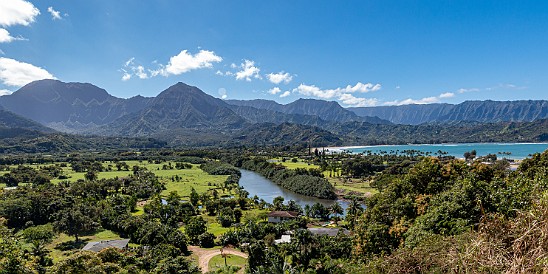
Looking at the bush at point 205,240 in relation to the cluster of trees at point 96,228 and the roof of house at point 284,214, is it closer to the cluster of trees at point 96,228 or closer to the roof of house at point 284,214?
the cluster of trees at point 96,228

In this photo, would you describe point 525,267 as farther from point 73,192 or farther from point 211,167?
point 211,167

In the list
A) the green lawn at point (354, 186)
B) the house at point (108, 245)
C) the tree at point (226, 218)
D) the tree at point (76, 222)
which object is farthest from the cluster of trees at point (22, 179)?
the green lawn at point (354, 186)

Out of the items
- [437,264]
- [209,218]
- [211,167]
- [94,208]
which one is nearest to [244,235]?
[209,218]

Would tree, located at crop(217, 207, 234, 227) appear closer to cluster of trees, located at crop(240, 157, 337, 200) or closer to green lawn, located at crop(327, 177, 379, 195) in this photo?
cluster of trees, located at crop(240, 157, 337, 200)

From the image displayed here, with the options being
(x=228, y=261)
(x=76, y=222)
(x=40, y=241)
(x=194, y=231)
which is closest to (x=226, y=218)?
(x=194, y=231)

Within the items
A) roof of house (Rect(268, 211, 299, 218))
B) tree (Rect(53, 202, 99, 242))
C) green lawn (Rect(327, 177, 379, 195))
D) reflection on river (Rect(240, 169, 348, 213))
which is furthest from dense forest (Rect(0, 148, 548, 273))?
reflection on river (Rect(240, 169, 348, 213))
